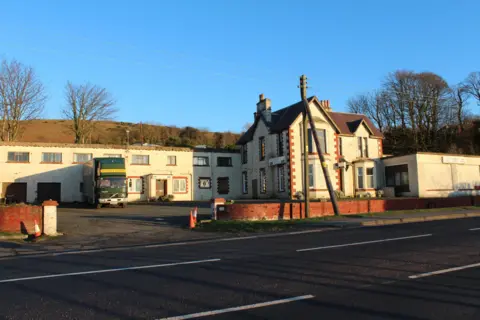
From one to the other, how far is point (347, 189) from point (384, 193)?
11.7ft

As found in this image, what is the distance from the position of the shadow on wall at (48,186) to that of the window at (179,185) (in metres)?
9.34

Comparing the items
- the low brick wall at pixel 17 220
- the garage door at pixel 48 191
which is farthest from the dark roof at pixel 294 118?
the low brick wall at pixel 17 220

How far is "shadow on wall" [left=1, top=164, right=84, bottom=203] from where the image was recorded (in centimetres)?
3672

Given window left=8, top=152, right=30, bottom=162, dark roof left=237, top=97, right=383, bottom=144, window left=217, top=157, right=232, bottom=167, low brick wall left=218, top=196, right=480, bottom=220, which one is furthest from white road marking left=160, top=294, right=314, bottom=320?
window left=217, top=157, right=232, bottom=167

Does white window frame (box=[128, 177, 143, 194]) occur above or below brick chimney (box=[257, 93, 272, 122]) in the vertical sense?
below

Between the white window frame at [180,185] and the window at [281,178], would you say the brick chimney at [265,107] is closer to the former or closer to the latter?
the window at [281,178]

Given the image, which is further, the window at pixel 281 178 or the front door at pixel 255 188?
the front door at pixel 255 188

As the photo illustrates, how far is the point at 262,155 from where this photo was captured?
39719 millimetres

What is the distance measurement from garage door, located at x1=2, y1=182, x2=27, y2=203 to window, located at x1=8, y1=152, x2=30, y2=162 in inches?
86.3

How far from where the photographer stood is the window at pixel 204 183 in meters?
43.7

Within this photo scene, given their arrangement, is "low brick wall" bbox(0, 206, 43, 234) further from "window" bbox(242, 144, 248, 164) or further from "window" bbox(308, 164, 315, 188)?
"window" bbox(242, 144, 248, 164)

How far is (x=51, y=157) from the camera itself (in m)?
38.5

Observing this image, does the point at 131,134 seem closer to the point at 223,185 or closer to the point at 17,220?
the point at 223,185

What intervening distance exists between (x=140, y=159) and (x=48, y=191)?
9.28 m
